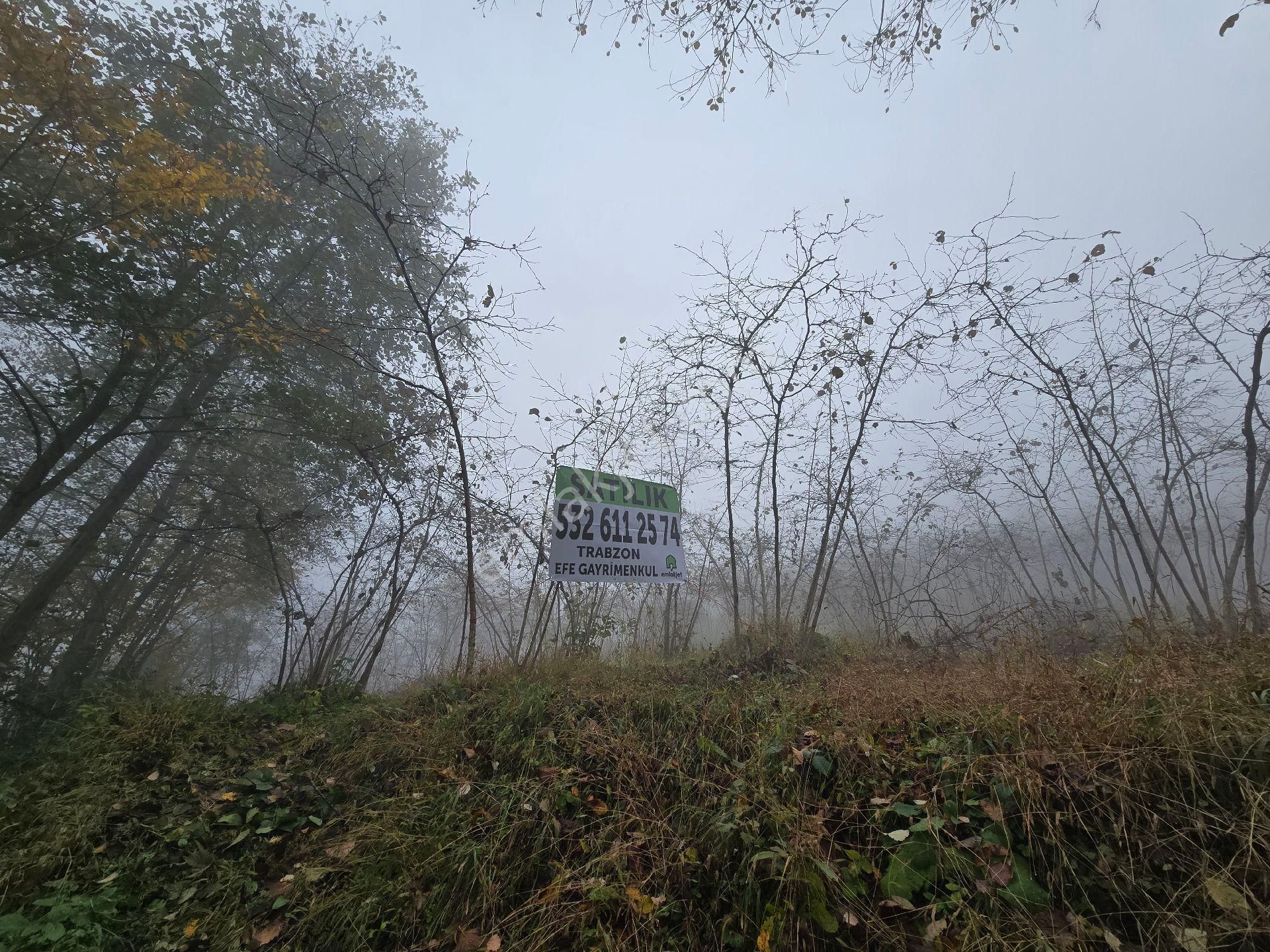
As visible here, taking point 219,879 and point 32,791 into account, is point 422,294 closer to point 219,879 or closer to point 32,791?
point 32,791

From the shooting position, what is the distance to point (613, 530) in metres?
4.27

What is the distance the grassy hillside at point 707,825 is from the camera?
4.36ft

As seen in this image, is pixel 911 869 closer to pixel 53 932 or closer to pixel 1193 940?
pixel 1193 940

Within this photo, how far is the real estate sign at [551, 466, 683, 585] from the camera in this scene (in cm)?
400

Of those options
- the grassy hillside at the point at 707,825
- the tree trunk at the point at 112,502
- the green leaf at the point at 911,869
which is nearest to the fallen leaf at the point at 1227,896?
the grassy hillside at the point at 707,825

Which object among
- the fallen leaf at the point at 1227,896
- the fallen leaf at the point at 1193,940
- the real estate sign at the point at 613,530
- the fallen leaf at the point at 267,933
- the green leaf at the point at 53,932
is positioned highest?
the real estate sign at the point at 613,530

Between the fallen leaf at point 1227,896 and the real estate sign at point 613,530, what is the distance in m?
3.43

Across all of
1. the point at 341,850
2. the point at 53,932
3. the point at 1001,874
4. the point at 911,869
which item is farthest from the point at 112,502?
the point at 1001,874

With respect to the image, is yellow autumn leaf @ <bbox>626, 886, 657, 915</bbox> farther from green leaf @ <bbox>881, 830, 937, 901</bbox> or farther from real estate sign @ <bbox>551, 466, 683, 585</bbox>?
real estate sign @ <bbox>551, 466, 683, 585</bbox>

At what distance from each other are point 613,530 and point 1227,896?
3608 mm

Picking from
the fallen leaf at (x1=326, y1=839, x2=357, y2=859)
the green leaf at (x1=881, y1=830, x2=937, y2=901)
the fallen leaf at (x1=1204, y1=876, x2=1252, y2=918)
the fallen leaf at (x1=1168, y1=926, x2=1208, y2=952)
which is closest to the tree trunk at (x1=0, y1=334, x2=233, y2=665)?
the fallen leaf at (x1=326, y1=839, x2=357, y2=859)

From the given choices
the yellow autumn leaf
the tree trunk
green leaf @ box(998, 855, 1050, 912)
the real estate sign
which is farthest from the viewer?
the real estate sign

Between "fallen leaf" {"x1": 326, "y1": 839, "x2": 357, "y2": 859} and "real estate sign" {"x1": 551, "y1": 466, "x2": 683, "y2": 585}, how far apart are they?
2.10 meters

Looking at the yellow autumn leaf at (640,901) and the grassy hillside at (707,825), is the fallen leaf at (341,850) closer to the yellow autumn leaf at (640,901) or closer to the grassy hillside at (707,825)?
the grassy hillside at (707,825)
